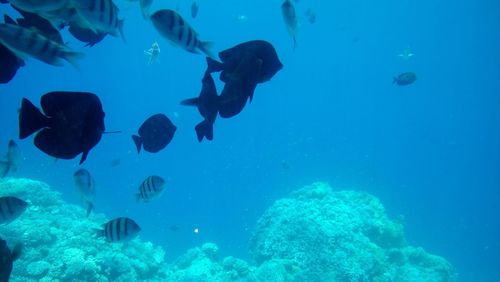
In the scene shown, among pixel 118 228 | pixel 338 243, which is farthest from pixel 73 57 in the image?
pixel 338 243

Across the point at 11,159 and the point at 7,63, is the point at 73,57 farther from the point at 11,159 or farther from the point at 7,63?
the point at 11,159

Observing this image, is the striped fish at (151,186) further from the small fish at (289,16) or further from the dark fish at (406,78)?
the dark fish at (406,78)

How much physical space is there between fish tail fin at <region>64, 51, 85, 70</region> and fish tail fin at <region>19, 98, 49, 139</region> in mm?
552

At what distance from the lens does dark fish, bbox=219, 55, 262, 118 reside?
3000mm

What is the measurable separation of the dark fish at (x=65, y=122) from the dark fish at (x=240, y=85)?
0.95 m

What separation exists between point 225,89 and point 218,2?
82.4 m

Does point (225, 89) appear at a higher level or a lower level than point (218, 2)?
lower

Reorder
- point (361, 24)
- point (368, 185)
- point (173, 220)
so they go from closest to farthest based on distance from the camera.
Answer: point (173, 220) < point (368, 185) < point (361, 24)

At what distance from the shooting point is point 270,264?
41.4 ft

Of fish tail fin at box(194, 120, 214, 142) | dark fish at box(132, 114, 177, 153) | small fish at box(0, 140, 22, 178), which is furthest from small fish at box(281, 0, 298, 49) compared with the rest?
small fish at box(0, 140, 22, 178)

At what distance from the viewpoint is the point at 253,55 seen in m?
3.04

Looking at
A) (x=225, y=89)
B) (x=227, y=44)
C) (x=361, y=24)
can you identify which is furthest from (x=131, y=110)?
(x=225, y=89)

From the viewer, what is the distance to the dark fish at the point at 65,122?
8.93ft

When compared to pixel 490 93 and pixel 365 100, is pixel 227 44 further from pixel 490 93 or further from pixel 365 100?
pixel 490 93
